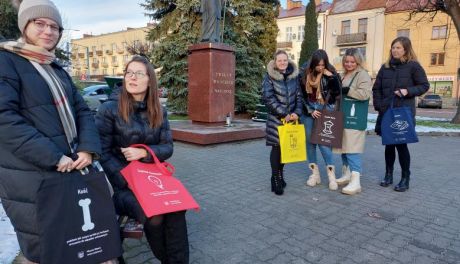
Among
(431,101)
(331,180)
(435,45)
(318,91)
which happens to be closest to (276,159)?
(331,180)

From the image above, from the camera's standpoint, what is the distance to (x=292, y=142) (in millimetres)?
4551

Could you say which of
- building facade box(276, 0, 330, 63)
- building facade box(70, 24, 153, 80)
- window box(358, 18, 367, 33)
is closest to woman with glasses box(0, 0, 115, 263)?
window box(358, 18, 367, 33)

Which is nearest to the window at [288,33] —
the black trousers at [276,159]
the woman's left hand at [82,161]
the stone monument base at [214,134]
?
the stone monument base at [214,134]

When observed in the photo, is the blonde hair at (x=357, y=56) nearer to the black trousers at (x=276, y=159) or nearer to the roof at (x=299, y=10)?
the black trousers at (x=276, y=159)

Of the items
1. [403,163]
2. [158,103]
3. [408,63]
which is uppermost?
[408,63]

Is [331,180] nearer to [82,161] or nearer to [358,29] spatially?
[82,161]

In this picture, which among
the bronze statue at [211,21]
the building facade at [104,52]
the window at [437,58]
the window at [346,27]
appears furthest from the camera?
the building facade at [104,52]

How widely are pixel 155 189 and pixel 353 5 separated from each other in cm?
4638

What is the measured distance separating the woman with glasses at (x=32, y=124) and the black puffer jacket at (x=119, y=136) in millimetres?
459

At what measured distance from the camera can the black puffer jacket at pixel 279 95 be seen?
4473 millimetres

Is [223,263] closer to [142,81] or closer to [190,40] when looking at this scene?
[142,81]

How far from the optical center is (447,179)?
223 inches

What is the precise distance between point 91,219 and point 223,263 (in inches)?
49.5

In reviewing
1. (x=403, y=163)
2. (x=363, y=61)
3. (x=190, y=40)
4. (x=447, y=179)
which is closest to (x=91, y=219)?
(x=363, y=61)
